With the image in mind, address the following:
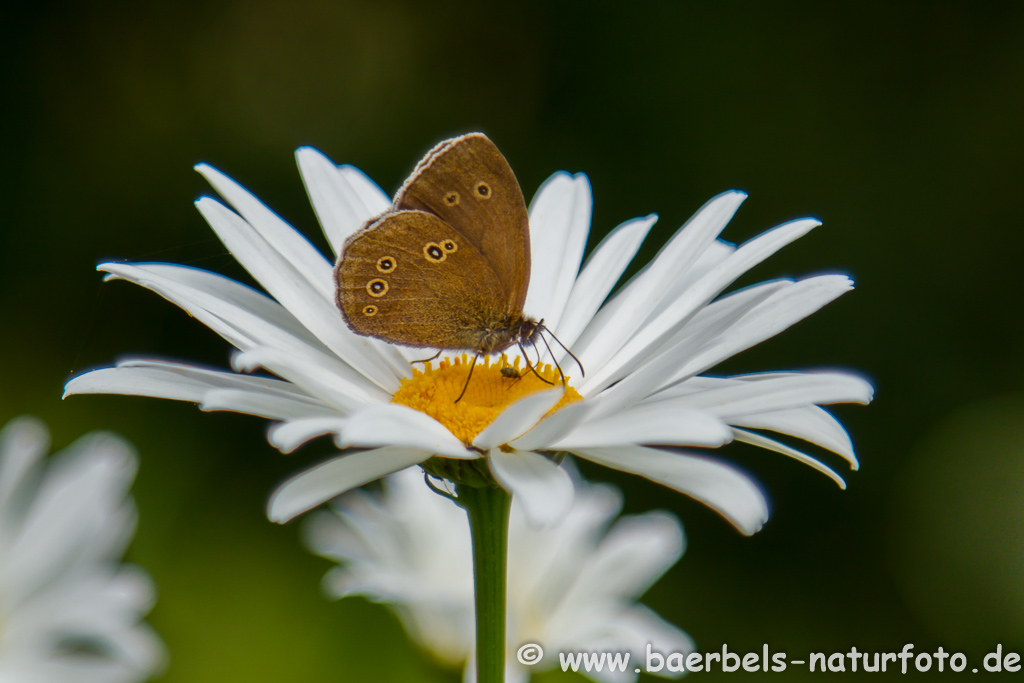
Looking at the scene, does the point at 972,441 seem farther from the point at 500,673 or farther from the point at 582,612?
the point at 500,673

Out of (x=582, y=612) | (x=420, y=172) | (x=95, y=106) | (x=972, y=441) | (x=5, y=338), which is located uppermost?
(x=95, y=106)

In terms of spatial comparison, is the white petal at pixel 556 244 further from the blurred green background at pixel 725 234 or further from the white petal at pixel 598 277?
the blurred green background at pixel 725 234

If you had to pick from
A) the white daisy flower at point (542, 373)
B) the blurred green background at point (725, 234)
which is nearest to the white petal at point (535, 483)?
the white daisy flower at point (542, 373)

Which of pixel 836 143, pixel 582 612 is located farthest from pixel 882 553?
pixel 582 612

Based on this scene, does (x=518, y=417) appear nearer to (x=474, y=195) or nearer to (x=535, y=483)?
(x=535, y=483)

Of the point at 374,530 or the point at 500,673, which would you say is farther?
the point at 374,530

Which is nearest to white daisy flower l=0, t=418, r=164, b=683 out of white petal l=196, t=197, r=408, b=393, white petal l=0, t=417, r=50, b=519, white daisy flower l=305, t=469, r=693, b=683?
white petal l=0, t=417, r=50, b=519

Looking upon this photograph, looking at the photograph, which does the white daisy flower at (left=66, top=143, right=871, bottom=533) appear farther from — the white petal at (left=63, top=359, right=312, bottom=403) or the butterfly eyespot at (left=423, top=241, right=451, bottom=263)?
the butterfly eyespot at (left=423, top=241, right=451, bottom=263)

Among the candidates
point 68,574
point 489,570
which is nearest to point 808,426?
point 489,570

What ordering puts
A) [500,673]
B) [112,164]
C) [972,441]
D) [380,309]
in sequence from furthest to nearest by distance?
[112,164] → [972,441] → [380,309] → [500,673]
